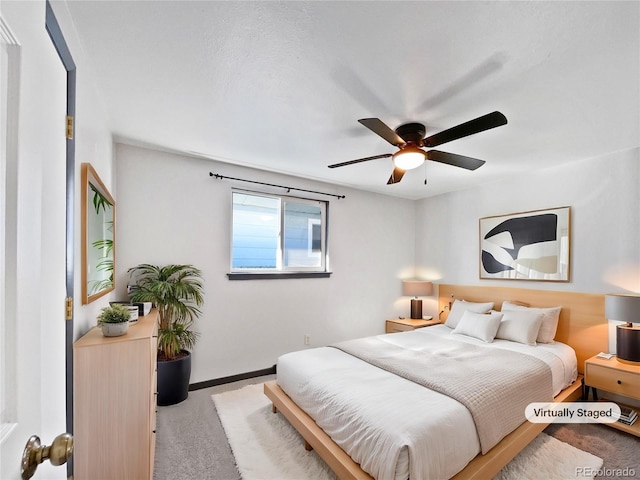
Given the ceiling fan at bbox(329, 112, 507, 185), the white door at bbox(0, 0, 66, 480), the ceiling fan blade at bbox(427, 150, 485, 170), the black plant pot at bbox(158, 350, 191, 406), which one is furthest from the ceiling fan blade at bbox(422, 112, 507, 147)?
the black plant pot at bbox(158, 350, 191, 406)

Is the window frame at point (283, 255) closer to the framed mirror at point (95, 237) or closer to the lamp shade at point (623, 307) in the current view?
the framed mirror at point (95, 237)

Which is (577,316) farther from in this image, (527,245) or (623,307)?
(527,245)

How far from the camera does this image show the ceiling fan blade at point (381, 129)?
6.26 ft

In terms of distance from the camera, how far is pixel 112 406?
5.44 ft

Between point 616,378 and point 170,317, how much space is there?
401 centimetres

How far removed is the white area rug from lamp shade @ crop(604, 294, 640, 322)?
1.21 m

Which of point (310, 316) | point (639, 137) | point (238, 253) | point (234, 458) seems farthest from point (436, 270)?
point (234, 458)

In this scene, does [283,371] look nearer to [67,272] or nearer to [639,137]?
[67,272]

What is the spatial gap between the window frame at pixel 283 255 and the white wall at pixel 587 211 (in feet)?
6.59

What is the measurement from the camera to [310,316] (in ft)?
13.6

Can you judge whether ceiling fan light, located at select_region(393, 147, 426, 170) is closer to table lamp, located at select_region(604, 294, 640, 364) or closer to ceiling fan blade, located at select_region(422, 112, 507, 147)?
ceiling fan blade, located at select_region(422, 112, 507, 147)

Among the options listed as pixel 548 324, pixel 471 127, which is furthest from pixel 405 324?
pixel 471 127

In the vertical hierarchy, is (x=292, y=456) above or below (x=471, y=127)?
below

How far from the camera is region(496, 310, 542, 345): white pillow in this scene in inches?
129
